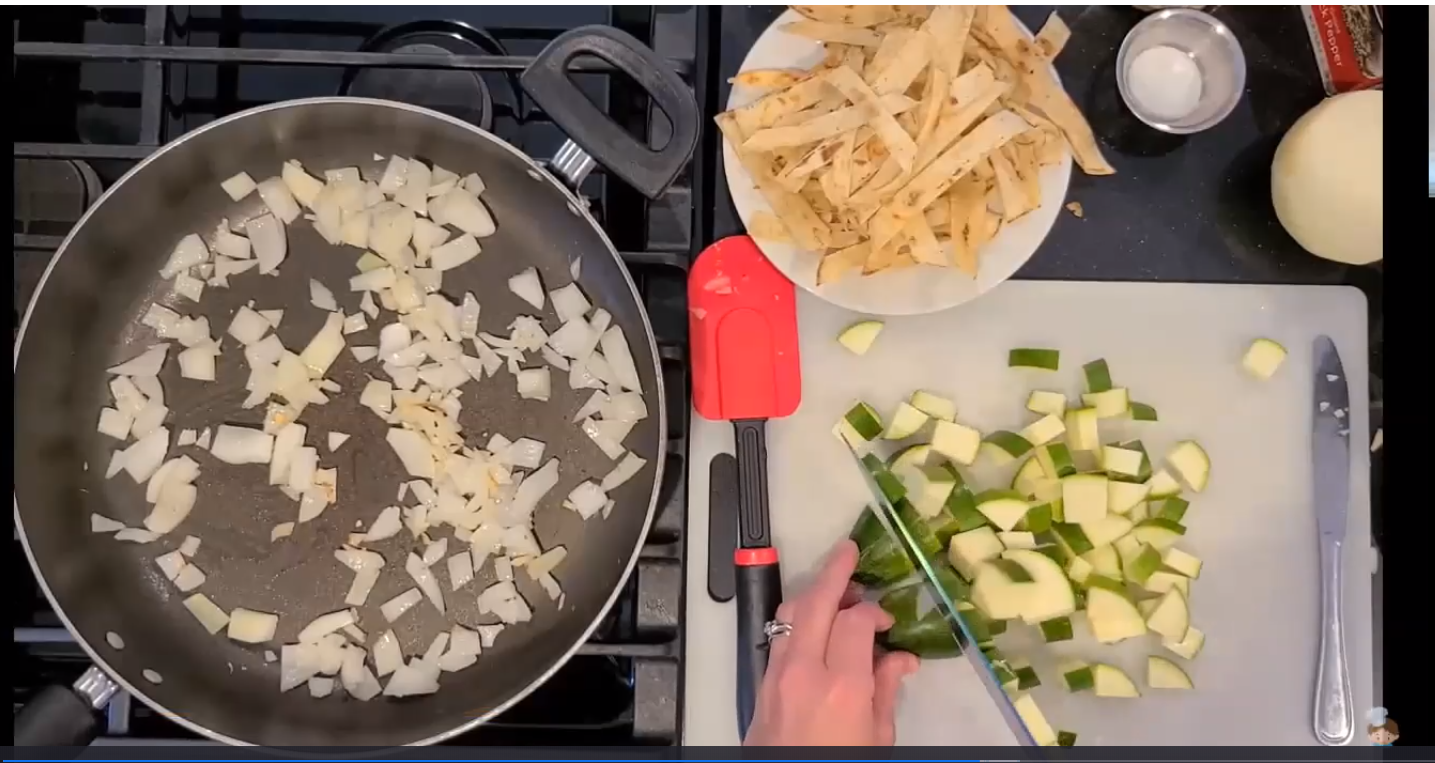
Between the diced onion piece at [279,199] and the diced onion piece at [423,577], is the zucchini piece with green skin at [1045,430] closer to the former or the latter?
the diced onion piece at [423,577]

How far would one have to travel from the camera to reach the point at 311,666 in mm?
901

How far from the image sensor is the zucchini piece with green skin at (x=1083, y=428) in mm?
913

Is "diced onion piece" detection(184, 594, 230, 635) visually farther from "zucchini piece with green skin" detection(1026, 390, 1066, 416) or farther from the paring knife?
the paring knife

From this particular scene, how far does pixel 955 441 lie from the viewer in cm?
91

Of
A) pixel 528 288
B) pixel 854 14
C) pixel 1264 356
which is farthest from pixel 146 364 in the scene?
pixel 1264 356

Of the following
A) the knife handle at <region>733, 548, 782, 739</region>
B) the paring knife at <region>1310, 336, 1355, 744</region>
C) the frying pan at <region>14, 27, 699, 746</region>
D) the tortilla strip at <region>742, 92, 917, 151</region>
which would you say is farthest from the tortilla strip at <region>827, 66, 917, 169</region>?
the paring knife at <region>1310, 336, 1355, 744</region>

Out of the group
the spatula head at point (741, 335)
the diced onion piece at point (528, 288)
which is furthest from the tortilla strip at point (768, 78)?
the diced onion piece at point (528, 288)

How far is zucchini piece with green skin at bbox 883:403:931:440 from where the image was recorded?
91cm

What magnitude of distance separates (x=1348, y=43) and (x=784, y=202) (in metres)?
0.52

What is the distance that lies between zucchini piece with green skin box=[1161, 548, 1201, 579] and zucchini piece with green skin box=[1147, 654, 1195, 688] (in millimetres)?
81

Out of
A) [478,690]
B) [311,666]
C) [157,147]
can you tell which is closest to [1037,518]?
[478,690]

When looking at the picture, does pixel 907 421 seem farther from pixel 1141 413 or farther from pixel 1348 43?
pixel 1348 43

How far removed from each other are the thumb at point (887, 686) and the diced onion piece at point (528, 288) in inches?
17.0

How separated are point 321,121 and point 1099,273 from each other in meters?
0.70
